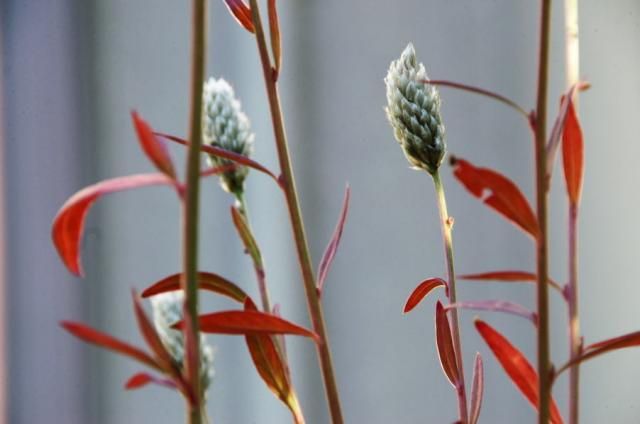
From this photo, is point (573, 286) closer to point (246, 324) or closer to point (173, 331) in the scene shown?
point (246, 324)

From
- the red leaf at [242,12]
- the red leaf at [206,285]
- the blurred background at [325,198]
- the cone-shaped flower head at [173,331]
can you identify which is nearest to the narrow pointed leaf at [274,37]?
the red leaf at [242,12]

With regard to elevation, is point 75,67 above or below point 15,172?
above

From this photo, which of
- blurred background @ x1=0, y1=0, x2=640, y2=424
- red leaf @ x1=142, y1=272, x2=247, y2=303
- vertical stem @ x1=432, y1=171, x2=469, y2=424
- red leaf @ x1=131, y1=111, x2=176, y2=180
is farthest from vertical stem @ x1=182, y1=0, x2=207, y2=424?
blurred background @ x1=0, y1=0, x2=640, y2=424

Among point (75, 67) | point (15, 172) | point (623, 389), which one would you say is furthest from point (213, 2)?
point (623, 389)

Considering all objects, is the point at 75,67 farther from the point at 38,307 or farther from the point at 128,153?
the point at 38,307

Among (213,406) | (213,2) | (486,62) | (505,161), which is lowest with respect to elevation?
(213,406)

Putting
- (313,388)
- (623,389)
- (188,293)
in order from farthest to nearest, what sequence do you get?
(313,388) < (623,389) < (188,293)
